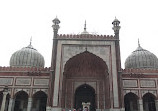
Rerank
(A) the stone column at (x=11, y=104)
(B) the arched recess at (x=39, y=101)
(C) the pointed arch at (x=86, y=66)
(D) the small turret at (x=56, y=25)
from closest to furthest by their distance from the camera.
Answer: (A) the stone column at (x=11, y=104), (C) the pointed arch at (x=86, y=66), (D) the small turret at (x=56, y=25), (B) the arched recess at (x=39, y=101)

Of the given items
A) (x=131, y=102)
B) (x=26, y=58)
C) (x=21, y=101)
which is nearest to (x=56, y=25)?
(x=26, y=58)

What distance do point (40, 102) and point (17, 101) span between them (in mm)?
1927

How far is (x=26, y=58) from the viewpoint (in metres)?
18.2

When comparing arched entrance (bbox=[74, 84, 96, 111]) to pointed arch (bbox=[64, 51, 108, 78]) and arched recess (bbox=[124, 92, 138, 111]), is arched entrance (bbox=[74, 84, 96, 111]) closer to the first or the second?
pointed arch (bbox=[64, 51, 108, 78])

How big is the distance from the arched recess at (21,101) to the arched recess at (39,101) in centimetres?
78

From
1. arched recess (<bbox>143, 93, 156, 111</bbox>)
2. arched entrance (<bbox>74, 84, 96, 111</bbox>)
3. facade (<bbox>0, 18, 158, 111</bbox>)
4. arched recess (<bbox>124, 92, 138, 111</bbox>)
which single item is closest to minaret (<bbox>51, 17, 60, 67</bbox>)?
facade (<bbox>0, 18, 158, 111</bbox>)

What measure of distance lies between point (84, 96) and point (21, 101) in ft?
17.9

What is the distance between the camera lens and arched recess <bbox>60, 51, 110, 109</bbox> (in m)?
14.5

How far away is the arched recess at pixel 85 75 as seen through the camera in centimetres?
1449

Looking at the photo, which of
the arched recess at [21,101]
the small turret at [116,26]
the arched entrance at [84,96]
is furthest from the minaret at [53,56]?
the small turret at [116,26]

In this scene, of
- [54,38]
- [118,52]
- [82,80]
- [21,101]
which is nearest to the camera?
[118,52]

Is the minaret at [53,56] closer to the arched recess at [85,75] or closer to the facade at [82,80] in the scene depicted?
the facade at [82,80]

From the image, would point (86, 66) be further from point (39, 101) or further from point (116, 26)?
point (39, 101)

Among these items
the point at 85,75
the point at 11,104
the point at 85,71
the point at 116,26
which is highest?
the point at 116,26
